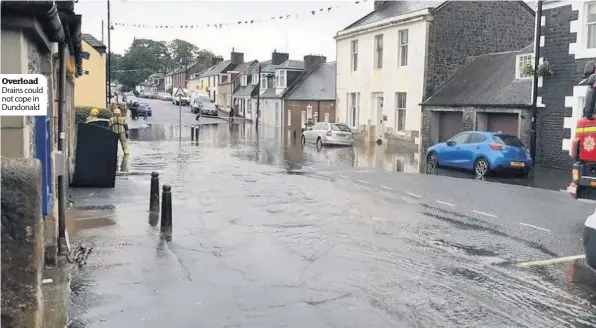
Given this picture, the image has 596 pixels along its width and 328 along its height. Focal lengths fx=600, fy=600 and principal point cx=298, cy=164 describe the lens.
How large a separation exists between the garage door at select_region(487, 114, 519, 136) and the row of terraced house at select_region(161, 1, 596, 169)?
4cm

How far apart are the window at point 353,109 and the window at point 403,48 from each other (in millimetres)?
5844

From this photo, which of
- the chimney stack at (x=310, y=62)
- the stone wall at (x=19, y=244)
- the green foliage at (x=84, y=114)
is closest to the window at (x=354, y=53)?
the chimney stack at (x=310, y=62)

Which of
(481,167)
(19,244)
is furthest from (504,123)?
(19,244)

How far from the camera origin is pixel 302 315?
5926mm

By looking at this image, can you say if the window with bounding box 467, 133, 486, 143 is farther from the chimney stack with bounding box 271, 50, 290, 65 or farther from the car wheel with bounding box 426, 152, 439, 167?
the chimney stack with bounding box 271, 50, 290, 65

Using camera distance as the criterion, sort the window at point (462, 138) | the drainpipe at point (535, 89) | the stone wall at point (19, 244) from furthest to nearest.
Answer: the drainpipe at point (535, 89), the window at point (462, 138), the stone wall at point (19, 244)

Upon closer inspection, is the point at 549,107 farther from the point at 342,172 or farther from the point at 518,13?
the point at 518,13

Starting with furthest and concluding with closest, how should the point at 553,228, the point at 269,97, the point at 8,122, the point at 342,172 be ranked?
the point at 269,97 < the point at 342,172 < the point at 553,228 < the point at 8,122

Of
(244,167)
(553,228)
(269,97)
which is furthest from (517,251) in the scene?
(269,97)

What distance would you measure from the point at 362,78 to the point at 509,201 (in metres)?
25.6

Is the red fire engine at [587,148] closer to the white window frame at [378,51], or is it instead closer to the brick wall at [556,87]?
the brick wall at [556,87]

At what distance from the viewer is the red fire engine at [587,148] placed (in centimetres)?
1027

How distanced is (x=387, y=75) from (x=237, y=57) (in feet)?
184

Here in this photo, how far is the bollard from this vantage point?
9.57 m
